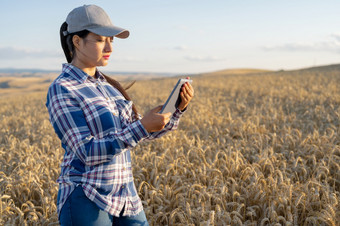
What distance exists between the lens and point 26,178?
434 cm

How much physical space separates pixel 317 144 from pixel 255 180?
249 centimetres

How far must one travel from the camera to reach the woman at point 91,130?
1.72 metres

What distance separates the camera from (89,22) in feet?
6.22

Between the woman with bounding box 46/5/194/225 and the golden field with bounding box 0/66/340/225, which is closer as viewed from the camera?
the woman with bounding box 46/5/194/225

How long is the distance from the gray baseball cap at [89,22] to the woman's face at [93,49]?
59 millimetres

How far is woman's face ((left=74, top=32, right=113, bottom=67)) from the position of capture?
1.94 meters

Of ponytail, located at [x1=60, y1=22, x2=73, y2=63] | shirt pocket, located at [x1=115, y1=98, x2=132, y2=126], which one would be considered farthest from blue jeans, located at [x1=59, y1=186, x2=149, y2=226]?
ponytail, located at [x1=60, y1=22, x2=73, y2=63]

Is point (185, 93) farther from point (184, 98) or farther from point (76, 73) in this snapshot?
point (76, 73)

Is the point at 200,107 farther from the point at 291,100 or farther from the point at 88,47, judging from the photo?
the point at 88,47

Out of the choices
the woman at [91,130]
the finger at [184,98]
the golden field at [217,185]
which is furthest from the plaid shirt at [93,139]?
the golden field at [217,185]

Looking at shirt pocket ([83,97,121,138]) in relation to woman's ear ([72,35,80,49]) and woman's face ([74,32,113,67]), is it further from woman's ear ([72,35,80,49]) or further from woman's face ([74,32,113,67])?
woman's ear ([72,35,80,49])

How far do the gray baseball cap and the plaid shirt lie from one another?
29 centimetres

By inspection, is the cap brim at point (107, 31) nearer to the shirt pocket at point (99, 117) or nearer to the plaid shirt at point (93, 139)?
the plaid shirt at point (93, 139)

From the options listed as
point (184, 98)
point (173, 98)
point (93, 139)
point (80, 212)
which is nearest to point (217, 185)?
point (184, 98)
